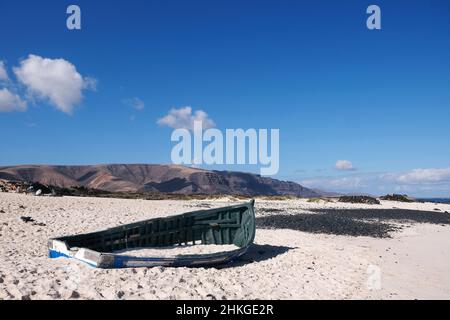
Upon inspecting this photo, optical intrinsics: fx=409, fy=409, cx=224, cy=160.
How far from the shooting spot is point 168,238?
48.2 ft

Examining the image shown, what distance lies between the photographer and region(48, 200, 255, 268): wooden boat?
10242 millimetres

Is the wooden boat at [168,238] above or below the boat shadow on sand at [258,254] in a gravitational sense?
above

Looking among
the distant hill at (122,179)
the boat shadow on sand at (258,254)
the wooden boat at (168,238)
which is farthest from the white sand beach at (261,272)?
the distant hill at (122,179)

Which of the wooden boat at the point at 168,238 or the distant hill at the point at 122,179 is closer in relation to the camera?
the wooden boat at the point at 168,238

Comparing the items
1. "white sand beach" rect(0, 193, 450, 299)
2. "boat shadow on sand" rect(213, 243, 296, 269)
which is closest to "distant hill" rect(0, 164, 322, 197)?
"white sand beach" rect(0, 193, 450, 299)

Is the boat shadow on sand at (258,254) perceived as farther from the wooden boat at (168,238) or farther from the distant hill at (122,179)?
the distant hill at (122,179)

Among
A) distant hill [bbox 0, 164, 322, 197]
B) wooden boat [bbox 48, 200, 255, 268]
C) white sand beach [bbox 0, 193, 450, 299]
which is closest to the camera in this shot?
white sand beach [bbox 0, 193, 450, 299]

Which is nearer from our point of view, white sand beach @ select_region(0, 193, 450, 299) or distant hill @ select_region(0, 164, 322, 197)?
white sand beach @ select_region(0, 193, 450, 299)

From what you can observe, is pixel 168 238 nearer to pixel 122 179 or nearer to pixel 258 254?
pixel 258 254

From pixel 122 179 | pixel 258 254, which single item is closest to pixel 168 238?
pixel 258 254

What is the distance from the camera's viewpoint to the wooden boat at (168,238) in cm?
1024

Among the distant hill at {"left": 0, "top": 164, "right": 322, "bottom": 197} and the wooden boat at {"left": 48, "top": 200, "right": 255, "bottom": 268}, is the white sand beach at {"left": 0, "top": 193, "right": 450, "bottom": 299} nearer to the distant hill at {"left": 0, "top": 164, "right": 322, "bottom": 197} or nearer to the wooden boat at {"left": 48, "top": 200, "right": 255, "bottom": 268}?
the wooden boat at {"left": 48, "top": 200, "right": 255, "bottom": 268}
